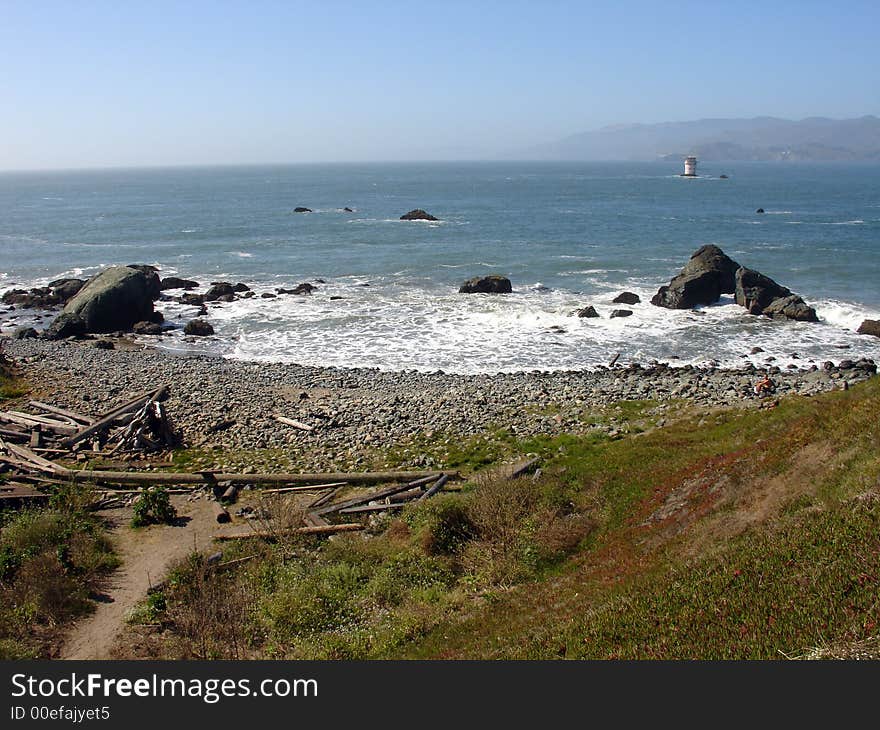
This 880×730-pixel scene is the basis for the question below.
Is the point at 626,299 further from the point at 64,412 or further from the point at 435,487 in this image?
the point at 64,412

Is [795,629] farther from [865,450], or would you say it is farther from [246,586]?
[246,586]

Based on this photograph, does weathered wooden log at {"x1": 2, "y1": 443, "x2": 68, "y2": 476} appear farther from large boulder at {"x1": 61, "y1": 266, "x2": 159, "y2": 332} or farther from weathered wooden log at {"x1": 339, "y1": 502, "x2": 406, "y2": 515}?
large boulder at {"x1": 61, "y1": 266, "x2": 159, "y2": 332}

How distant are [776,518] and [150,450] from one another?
61.4 ft

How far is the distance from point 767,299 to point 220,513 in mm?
38958

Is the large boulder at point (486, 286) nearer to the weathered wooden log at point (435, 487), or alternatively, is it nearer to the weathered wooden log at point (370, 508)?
the weathered wooden log at point (435, 487)

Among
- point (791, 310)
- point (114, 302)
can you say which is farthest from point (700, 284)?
point (114, 302)

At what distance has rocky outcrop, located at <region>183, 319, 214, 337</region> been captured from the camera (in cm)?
4094

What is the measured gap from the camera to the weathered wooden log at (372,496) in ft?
55.4

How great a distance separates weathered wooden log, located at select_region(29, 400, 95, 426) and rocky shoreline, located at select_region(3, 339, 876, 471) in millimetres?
1193

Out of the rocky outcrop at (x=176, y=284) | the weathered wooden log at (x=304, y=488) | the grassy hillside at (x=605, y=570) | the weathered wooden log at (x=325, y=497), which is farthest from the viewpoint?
the rocky outcrop at (x=176, y=284)

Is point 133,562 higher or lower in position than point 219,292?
lower

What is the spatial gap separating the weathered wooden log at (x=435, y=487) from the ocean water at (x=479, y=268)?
48.6ft

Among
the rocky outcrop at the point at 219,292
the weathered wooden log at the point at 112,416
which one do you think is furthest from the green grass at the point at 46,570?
the rocky outcrop at the point at 219,292

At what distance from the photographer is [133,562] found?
15.1 metres
